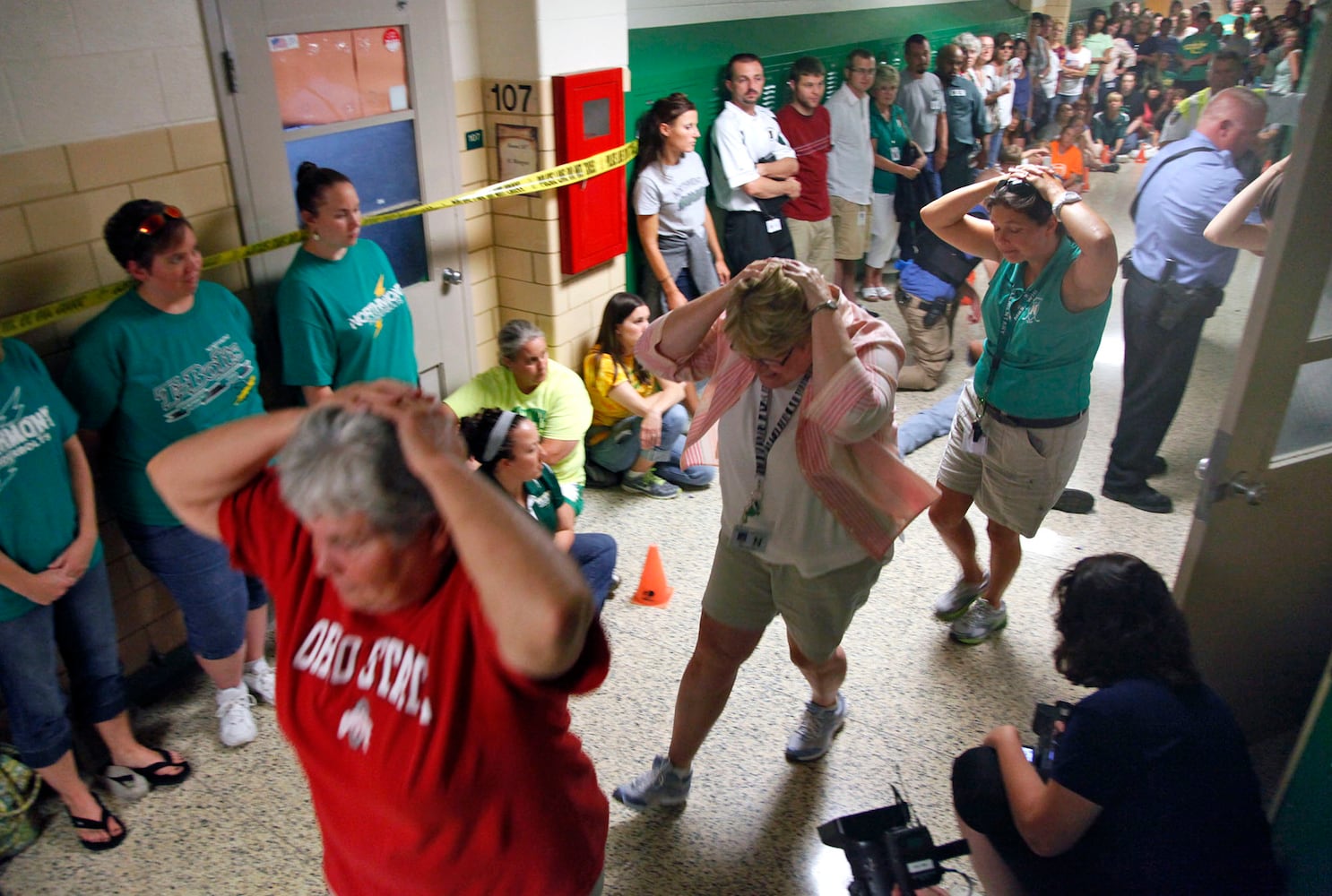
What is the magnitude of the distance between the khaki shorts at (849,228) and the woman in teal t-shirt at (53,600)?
498 centimetres

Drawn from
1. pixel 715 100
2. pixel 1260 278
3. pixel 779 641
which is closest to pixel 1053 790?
pixel 1260 278

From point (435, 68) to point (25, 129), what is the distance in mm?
1697

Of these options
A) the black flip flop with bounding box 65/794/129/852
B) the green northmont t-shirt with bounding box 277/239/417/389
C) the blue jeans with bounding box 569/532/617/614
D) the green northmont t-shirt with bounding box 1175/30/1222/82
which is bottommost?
the black flip flop with bounding box 65/794/129/852

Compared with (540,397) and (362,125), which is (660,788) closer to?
(540,397)

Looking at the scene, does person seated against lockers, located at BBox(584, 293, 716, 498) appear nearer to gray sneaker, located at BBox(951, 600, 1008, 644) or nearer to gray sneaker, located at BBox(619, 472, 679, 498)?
gray sneaker, located at BBox(619, 472, 679, 498)

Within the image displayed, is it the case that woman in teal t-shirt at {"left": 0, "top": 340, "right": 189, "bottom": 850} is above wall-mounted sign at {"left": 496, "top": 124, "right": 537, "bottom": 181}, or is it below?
below

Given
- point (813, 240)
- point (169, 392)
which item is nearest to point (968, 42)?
point (813, 240)

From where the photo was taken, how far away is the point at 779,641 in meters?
3.44

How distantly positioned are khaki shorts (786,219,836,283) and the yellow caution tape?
1.44 metres

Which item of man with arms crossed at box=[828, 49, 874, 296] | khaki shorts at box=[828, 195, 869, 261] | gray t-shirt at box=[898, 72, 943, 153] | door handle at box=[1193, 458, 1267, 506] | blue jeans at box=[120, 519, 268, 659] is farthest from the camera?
gray t-shirt at box=[898, 72, 943, 153]

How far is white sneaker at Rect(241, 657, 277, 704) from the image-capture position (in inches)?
125

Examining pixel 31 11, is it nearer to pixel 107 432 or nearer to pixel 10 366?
pixel 10 366

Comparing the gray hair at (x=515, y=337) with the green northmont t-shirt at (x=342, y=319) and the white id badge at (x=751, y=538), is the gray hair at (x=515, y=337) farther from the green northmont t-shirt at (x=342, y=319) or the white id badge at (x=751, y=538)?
the white id badge at (x=751, y=538)

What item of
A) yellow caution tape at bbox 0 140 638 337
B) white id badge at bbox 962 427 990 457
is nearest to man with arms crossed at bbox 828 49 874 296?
yellow caution tape at bbox 0 140 638 337
